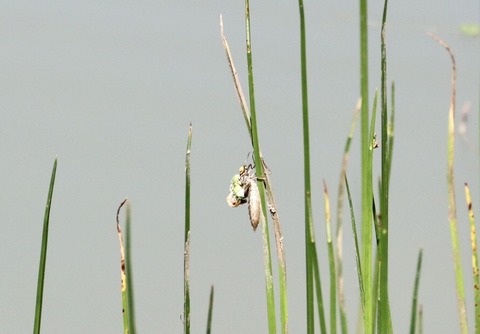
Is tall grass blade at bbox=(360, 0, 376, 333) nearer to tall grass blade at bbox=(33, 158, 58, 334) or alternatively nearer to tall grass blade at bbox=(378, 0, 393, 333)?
tall grass blade at bbox=(378, 0, 393, 333)

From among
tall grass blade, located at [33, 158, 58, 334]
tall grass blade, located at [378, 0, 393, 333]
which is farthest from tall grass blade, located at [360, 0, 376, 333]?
tall grass blade, located at [33, 158, 58, 334]

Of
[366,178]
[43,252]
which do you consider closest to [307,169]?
[366,178]

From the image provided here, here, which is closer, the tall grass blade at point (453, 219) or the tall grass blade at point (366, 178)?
the tall grass blade at point (366, 178)

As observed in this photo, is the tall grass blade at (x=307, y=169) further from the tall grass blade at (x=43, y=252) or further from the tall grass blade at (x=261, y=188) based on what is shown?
the tall grass blade at (x=43, y=252)

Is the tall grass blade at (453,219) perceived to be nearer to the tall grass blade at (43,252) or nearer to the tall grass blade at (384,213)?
the tall grass blade at (384,213)

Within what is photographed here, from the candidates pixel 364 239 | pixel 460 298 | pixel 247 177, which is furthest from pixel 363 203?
pixel 247 177

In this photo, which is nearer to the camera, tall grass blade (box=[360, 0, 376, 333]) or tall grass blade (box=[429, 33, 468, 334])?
tall grass blade (box=[360, 0, 376, 333])

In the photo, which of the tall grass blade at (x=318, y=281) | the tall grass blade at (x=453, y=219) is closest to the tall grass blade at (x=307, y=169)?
the tall grass blade at (x=318, y=281)

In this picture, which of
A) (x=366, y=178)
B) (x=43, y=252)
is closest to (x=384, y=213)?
(x=366, y=178)

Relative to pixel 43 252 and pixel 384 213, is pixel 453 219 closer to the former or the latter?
pixel 384 213

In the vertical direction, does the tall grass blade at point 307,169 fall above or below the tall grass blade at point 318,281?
above

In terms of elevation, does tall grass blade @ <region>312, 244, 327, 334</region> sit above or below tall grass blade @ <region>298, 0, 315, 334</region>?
below
